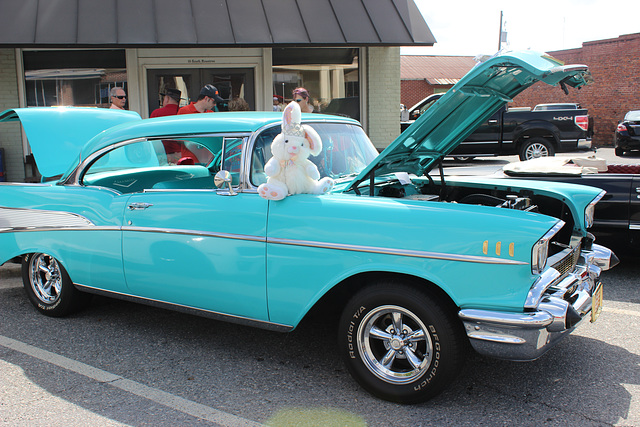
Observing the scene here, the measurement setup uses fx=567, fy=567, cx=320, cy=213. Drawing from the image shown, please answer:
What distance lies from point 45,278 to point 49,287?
9 centimetres

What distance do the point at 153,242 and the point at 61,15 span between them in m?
7.48

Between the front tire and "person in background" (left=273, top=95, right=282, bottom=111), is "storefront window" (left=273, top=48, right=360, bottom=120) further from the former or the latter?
the front tire

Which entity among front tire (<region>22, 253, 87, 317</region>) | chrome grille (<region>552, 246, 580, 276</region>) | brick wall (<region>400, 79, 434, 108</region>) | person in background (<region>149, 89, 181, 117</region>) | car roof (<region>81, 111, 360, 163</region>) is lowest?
front tire (<region>22, 253, 87, 317</region>)

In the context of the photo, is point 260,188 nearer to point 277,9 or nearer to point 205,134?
point 205,134

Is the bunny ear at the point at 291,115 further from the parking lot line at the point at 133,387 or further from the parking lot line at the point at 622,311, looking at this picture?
the parking lot line at the point at 622,311

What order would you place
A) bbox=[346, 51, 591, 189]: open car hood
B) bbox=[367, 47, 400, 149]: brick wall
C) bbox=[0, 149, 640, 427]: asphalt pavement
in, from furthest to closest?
1. bbox=[367, 47, 400, 149]: brick wall
2. bbox=[346, 51, 591, 189]: open car hood
3. bbox=[0, 149, 640, 427]: asphalt pavement

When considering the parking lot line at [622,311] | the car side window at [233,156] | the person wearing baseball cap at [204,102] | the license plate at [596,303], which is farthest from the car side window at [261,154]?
the person wearing baseball cap at [204,102]

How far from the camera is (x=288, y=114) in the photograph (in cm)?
336

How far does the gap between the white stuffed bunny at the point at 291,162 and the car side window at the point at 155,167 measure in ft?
4.08

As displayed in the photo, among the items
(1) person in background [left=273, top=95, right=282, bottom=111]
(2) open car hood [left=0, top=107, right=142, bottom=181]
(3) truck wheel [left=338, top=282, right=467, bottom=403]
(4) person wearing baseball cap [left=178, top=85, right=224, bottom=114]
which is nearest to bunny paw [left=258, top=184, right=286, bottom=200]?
(3) truck wheel [left=338, top=282, right=467, bottom=403]

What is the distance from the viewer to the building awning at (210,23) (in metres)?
9.37

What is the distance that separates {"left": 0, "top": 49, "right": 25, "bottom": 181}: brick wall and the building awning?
1.23 m

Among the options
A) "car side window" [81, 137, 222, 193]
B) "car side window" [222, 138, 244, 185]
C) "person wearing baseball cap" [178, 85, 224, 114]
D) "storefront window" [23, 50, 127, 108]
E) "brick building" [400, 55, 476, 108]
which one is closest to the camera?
"car side window" [222, 138, 244, 185]

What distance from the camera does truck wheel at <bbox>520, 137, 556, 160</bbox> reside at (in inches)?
572
